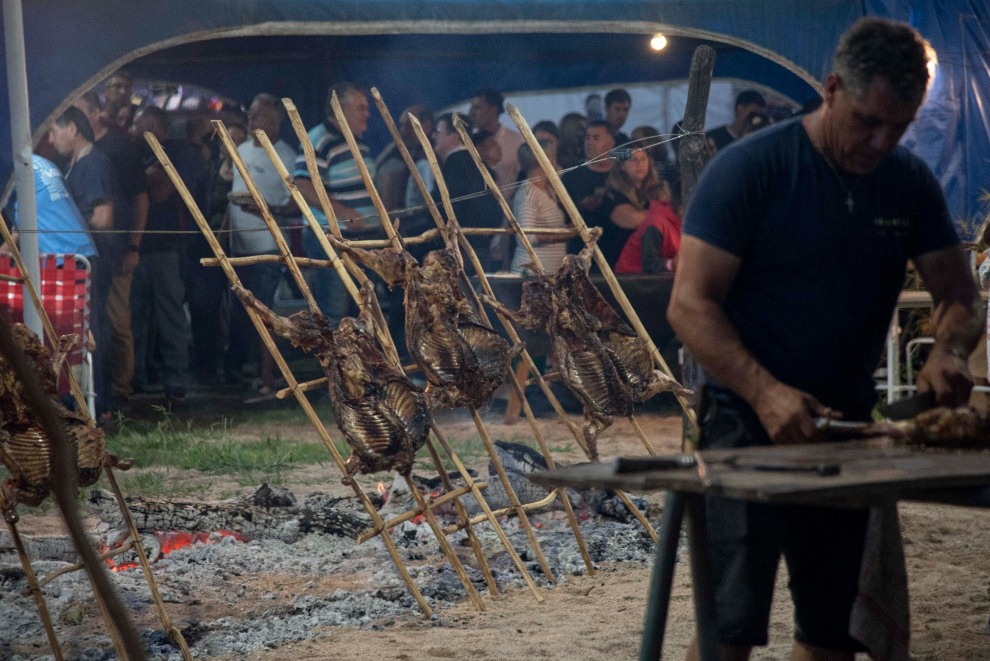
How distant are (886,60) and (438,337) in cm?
319

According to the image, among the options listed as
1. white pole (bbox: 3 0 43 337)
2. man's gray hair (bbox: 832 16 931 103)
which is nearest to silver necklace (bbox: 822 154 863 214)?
man's gray hair (bbox: 832 16 931 103)

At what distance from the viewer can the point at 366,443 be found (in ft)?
16.8

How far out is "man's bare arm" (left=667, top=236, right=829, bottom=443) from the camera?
113 inches

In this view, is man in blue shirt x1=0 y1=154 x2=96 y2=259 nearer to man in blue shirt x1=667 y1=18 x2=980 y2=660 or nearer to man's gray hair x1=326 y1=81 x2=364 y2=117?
man's gray hair x1=326 y1=81 x2=364 y2=117

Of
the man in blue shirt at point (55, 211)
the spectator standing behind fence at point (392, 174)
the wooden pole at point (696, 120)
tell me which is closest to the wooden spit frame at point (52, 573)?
the wooden pole at point (696, 120)

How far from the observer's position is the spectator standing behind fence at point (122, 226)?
33.0ft

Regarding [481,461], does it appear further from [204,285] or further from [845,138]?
[845,138]

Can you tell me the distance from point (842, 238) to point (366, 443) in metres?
2.76

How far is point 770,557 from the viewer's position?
10.0 feet

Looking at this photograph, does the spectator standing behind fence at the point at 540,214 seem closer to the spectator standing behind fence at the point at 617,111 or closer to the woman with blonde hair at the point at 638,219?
the woman with blonde hair at the point at 638,219

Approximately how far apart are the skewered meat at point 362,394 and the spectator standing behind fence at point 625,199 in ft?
20.5

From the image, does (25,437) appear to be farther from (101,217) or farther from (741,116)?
(741,116)

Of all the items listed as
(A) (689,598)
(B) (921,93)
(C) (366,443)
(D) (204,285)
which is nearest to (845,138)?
(B) (921,93)

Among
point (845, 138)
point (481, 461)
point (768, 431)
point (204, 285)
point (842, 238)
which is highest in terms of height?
point (845, 138)
